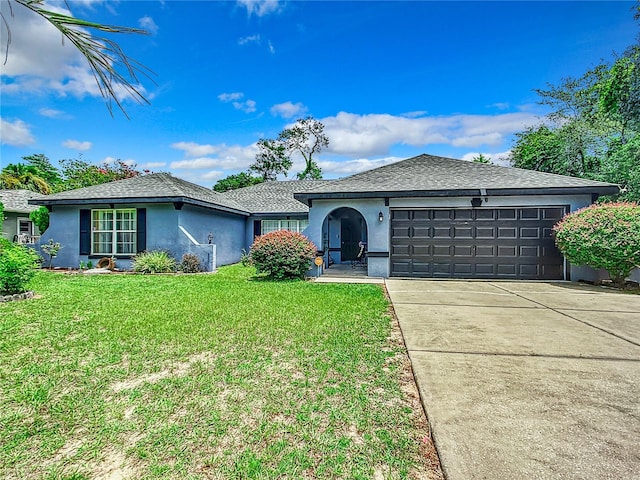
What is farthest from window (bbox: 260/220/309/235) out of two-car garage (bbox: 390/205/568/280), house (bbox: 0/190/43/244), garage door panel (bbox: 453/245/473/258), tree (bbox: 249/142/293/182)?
tree (bbox: 249/142/293/182)

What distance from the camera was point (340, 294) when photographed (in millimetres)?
8109

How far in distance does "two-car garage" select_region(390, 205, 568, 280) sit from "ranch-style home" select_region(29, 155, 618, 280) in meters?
0.03

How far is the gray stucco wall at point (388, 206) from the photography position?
1064 cm

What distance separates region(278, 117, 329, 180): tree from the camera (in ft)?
114

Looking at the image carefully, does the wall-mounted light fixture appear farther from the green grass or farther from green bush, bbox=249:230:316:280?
the green grass

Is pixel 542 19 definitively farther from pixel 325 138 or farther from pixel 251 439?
pixel 325 138

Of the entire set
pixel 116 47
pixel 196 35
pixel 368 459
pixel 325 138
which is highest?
pixel 325 138

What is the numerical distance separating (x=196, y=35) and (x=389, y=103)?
43.6 ft

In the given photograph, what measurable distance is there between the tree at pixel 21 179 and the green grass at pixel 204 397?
30193 millimetres

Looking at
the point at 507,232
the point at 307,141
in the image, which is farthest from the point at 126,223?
the point at 307,141

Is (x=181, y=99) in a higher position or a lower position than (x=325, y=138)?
lower

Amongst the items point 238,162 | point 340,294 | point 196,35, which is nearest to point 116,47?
point 340,294

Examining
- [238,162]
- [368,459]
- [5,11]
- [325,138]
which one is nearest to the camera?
[5,11]

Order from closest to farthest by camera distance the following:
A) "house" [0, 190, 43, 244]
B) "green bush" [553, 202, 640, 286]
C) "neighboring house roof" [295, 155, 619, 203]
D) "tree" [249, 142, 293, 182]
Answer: "green bush" [553, 202, 640, 286] < "neighboring house roof" [295, 155, 619, 203] < "house" [0, 190, 43, 244] < "tree" [249, 142, 293, 182]
